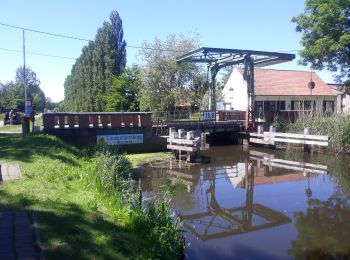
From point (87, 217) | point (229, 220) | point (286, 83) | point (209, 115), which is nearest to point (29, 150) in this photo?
point (87, 217)

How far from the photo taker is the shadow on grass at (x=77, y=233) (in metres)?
4.88

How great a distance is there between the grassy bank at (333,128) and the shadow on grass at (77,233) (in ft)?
55.1

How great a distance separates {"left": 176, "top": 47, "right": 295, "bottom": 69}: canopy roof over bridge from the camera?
22516mm

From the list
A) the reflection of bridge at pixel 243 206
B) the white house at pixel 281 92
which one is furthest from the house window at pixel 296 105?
the reflection of bridge at pixel 243 206

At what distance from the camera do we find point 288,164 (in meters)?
17.8

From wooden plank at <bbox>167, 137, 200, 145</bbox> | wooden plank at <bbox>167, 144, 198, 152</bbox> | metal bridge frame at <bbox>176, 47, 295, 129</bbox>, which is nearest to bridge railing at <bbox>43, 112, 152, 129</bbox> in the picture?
wooden plank at <bbox>167, 137, 200, 145</bbox>

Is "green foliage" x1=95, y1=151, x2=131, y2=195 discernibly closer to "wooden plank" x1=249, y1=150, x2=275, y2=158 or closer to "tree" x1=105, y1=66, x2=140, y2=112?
"wooden plank" x1=249, y1=150, x2=275, y2=158

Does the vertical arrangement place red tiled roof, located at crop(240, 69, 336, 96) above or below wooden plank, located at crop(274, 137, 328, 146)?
above

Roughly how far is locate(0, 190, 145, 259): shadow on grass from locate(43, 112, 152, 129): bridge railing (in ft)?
40.7

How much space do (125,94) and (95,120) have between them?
2332 cm

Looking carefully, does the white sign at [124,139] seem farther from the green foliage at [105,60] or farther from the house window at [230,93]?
the green foliage at [105,60]

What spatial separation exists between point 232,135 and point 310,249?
19339 mm

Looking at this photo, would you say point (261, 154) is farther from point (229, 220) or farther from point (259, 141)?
point (229, 220)

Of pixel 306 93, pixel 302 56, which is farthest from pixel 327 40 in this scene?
pixel 306 93
